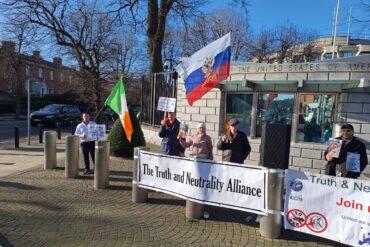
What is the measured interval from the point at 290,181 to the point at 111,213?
3.05 metres

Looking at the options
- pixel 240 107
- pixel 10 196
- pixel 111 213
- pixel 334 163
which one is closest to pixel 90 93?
pixel 240 107

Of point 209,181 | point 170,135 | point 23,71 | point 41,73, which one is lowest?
point 209,181

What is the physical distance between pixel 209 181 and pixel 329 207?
1785 millimetres

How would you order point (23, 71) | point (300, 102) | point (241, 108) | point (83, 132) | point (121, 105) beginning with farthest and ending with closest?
point (23, 71) < point (241, 108) < point (300, 102) < point (83, 132) < point (121, 105)

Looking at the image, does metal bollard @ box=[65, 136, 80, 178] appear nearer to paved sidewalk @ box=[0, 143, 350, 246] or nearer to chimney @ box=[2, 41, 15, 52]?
paved sidewalk @ box=[0, 143, 350, 246]

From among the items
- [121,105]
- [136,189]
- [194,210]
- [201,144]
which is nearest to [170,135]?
[201,144]

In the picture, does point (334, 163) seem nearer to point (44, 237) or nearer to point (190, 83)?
point (190, 83)

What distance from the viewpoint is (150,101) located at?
575 inches

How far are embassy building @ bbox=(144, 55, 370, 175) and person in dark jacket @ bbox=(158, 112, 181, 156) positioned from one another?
8.90ft

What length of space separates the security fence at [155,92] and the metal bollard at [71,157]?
523 cm

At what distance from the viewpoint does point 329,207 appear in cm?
446

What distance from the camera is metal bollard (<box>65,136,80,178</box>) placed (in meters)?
7.98

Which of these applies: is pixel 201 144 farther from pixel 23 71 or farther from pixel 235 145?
pixel 23 71

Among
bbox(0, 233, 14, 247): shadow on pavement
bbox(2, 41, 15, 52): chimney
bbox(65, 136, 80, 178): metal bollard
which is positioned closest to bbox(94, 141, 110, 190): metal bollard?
bbox(65, 136, 80, 178): metal bollard
